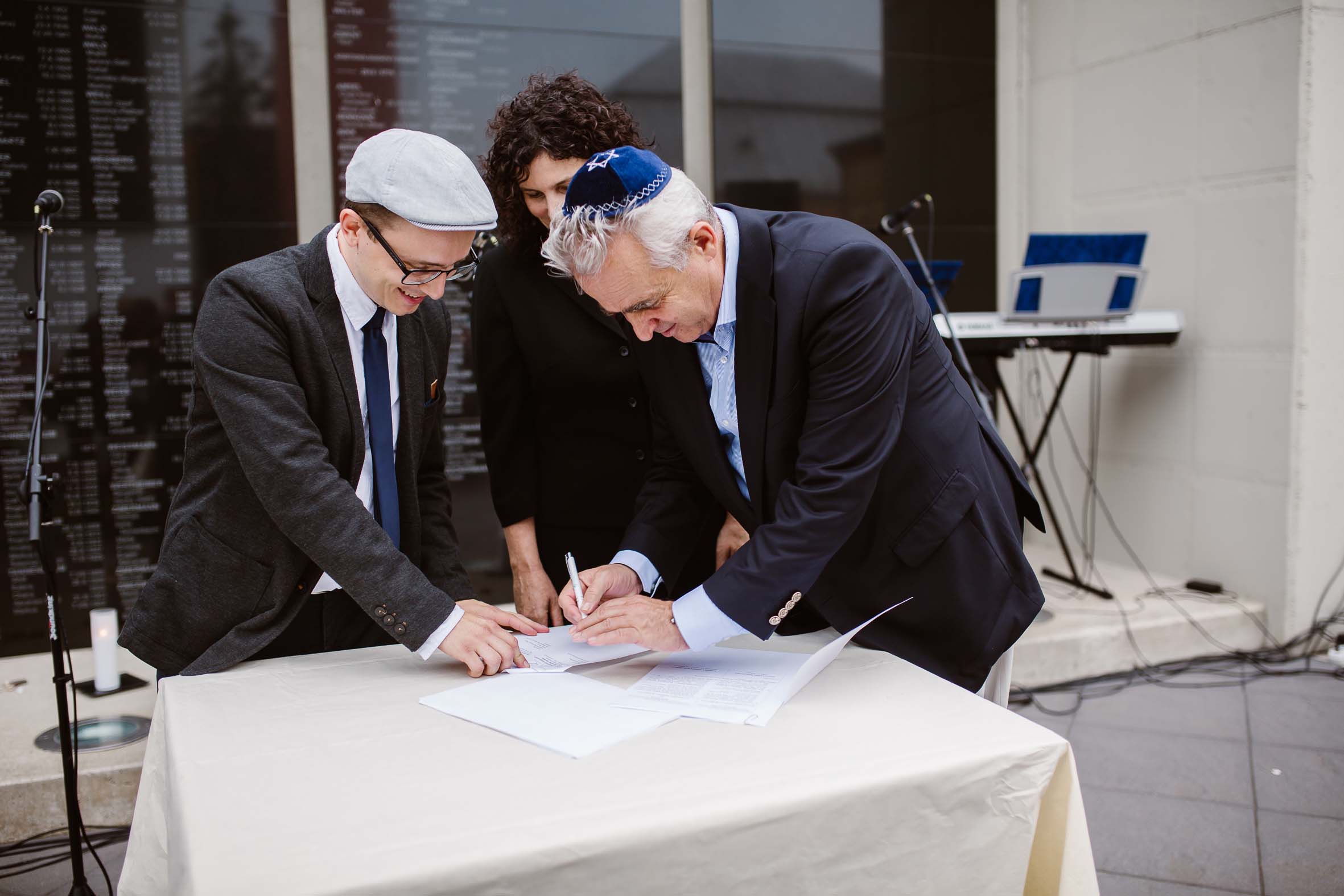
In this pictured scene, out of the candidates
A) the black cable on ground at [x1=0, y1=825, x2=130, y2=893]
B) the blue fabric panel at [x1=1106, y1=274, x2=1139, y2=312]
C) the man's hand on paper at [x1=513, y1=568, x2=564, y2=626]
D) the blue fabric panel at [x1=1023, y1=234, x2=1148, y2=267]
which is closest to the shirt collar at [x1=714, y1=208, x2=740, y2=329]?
the man's hand on paper at [x1=513, y1=568, x2=564, y2=626]

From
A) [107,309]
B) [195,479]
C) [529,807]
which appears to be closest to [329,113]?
[107,309]

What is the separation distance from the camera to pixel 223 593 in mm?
1629

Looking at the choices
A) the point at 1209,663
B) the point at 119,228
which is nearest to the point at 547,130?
the point at 119,228

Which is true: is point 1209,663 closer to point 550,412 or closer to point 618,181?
point 550,412

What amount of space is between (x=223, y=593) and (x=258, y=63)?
2.77 metres

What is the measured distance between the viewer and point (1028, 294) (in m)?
4.01

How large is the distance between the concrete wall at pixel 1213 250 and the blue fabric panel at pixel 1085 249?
50cm

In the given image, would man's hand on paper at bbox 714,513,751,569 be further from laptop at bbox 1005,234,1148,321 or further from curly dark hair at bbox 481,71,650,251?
laptop at bbox 1005,234,1148,321

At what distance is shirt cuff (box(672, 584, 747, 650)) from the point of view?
60.5 inches

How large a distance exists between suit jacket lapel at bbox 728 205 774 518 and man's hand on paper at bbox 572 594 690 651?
0.96 feet

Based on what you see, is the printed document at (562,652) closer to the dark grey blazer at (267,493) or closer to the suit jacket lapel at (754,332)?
the dark grey blazer at (267,493)

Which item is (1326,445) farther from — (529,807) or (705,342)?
(529,807)

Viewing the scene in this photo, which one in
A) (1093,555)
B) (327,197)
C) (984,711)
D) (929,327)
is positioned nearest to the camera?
(984,711)

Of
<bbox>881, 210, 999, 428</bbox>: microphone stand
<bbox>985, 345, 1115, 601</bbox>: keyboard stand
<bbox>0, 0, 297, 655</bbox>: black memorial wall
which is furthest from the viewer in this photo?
<bbox>985, 345, 1115, 601</bbox>: keyboard stand
